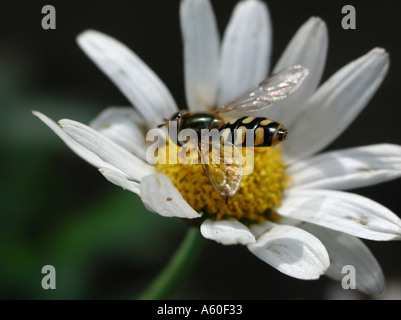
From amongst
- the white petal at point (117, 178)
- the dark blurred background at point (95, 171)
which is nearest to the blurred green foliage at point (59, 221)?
the dark blurred background at point (95, 171)

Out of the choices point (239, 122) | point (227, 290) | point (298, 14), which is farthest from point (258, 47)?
point (227, 290)

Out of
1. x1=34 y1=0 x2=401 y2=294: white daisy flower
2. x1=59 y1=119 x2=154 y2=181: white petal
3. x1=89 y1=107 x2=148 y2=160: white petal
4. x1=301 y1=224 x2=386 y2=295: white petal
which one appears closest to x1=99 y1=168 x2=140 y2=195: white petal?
x1=34 y1=0 x2=401 y2=294: white daisy flower

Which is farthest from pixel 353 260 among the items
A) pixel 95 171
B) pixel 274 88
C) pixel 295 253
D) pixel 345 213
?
pixel 95 171

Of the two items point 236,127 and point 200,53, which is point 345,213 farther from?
point 200,53

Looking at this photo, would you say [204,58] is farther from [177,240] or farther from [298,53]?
[177,240]

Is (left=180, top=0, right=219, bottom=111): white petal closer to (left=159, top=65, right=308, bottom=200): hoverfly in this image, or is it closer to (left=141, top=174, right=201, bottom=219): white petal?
(left=159, top=65, right=308, bottom=200): hoverfly

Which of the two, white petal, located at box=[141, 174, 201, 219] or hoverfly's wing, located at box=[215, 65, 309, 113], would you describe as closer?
white petal, located at box=[141, 174, 201, 219]

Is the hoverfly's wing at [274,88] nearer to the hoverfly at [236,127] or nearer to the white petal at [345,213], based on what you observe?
the hoverfly at [236,127]
